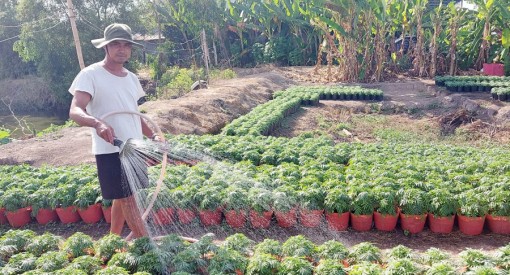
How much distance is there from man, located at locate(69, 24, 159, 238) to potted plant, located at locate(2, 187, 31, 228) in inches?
106

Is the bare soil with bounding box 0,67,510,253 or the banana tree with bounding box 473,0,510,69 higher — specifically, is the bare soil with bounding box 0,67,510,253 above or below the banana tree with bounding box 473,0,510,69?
below

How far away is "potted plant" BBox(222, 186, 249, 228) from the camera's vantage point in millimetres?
5922

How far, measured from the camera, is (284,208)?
5793mm

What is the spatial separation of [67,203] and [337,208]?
385 cm

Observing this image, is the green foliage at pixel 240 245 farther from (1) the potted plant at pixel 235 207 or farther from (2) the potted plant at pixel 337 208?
(2) the potted plant at pixel 337 208

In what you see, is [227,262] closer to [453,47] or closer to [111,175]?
[111,175]

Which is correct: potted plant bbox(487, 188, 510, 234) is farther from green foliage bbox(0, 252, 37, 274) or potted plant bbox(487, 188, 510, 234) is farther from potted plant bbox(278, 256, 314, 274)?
green foliage bbox(0, 252, 37, 274)

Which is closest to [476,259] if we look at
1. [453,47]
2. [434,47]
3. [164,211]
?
[164,211]

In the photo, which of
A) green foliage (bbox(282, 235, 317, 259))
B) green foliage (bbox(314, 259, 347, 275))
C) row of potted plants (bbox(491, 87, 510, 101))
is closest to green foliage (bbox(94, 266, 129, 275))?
green foliage (bbox(282, 235, 317, 259))

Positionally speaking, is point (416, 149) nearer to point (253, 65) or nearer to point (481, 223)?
point (481, 223)

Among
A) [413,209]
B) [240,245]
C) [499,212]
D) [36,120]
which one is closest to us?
[240,245]

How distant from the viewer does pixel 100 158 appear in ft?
14.0

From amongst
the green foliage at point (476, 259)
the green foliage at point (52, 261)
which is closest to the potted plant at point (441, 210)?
the green foliage at point (476, 259)

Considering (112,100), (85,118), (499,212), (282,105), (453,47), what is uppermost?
(453,47)
